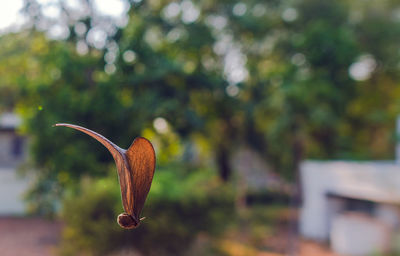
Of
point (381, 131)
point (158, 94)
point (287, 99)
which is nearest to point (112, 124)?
point (158, 94)

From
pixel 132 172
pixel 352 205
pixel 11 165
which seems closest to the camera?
pixel 132 172

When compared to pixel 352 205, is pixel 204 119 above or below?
above

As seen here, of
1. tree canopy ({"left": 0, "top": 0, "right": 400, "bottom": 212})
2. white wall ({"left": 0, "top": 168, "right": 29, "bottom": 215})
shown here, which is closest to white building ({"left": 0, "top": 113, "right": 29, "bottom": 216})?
white wall ({"left": 0, "top": 168, "right": 29, "bottom": 215})

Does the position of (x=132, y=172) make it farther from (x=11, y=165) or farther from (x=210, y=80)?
(x=11, y=165)

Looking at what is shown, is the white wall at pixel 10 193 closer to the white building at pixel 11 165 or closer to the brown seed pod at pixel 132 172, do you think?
the white building at pixel 11 165

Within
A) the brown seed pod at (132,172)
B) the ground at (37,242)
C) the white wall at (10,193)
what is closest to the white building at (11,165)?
the white wall at (10,193)

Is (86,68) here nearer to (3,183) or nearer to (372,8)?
(3,183)

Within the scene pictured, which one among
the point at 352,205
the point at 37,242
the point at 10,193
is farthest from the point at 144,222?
the point at 10,193
